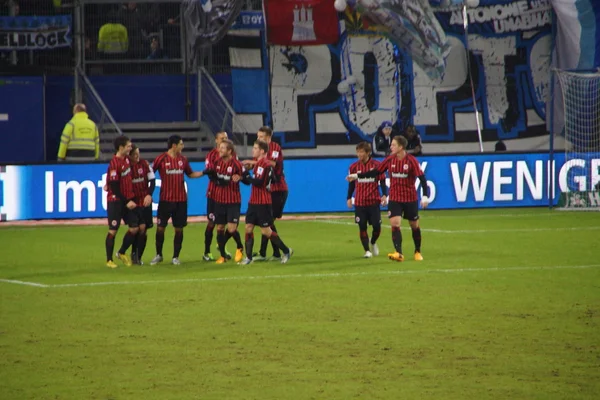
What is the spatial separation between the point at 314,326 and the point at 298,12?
20873mm

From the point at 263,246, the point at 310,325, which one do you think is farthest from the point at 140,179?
the point at 310,325

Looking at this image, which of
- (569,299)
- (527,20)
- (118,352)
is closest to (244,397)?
(118,352)

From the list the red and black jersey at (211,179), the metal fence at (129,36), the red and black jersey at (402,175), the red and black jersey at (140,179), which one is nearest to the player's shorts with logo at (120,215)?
the red and black jersey at (140,179)

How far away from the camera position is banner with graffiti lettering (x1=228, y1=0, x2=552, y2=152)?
33.6m

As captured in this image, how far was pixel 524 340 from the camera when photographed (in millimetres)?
10961

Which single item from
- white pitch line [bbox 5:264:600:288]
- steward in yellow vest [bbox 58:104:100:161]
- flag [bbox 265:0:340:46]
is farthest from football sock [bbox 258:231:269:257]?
flag [bbox 265:0:340:46]

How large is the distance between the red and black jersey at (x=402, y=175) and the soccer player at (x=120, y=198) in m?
3.85

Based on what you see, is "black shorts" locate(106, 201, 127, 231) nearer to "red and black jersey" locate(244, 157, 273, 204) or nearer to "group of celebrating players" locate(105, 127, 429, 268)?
"group of celebrating players" locate(105, 127, 429, 268)

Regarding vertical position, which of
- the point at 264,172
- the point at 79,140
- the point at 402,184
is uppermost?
the point at 79,140

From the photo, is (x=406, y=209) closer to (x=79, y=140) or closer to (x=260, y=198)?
(x=260, y=198)

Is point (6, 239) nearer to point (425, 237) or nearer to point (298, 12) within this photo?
point (425, 237)

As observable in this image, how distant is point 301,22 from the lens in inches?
1257

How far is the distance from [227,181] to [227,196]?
0.23 metres

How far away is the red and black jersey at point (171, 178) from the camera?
17.8 metres
